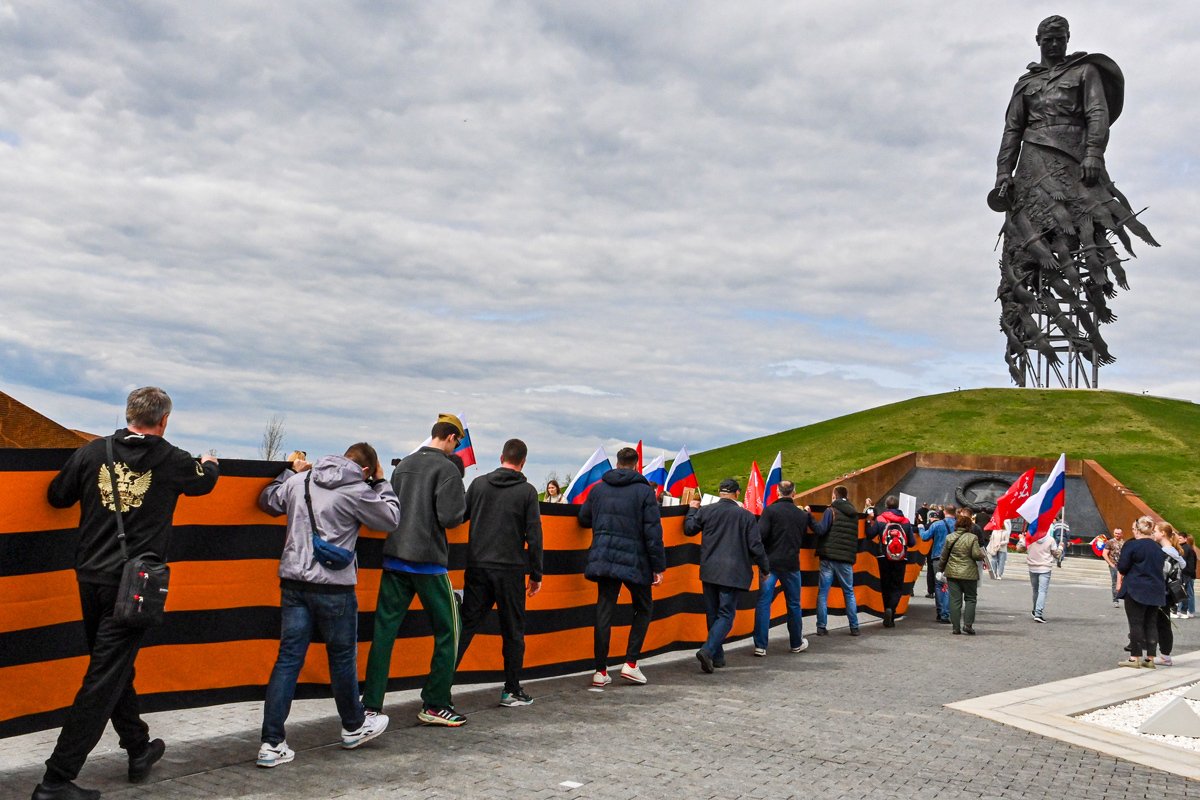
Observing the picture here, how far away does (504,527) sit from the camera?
7.90 metres

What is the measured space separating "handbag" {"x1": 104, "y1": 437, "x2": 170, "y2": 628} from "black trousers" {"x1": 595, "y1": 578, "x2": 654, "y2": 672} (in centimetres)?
454

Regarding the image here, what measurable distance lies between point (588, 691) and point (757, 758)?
7.87 ft

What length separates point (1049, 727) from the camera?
839 cm

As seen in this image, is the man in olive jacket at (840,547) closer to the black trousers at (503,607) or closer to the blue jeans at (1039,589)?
the blue jeans at (1039,589)

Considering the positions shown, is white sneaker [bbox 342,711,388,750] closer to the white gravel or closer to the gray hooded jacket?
the gray hooded jacket

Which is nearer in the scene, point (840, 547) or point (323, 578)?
point (323, 578)

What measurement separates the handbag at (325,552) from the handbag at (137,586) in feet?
3.04

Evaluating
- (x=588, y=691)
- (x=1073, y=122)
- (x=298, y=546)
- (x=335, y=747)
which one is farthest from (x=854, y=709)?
(x=1073, y=122)

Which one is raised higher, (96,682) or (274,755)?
(96,682)

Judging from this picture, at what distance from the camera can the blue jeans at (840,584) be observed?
13914 mm

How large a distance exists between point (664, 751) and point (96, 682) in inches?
130

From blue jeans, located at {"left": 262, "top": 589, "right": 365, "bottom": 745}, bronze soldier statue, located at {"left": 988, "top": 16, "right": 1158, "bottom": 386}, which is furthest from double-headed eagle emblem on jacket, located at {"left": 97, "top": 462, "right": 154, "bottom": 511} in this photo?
bronze soldier statue, located at {"left": 988, "top": 16, "right": 1158, "bottom": 386}

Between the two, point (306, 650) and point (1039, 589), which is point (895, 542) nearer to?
point (1039, 589)

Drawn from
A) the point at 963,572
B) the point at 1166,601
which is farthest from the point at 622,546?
the point at 963,572
